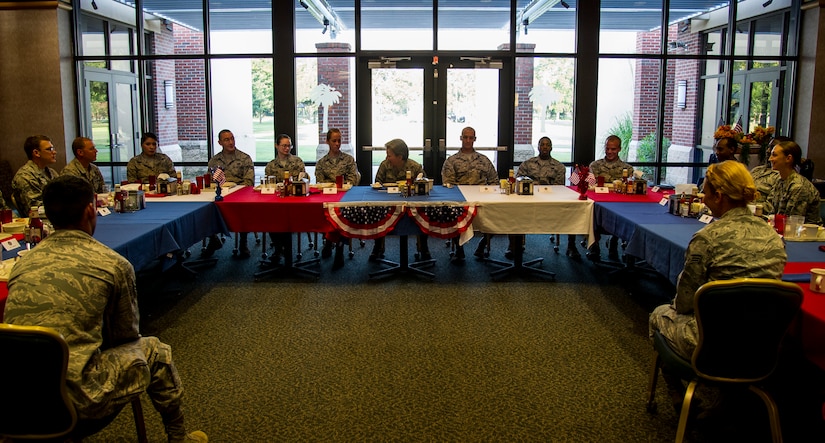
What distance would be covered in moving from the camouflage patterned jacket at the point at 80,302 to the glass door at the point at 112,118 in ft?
22.3

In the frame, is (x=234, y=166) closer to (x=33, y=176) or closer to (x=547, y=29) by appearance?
(x=33, y=176)

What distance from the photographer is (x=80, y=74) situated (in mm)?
8164

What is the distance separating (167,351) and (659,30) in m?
7.59

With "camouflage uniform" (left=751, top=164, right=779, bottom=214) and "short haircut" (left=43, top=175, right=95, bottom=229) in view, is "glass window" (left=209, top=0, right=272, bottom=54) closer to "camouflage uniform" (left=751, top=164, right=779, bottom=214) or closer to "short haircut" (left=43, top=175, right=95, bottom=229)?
"camouflage uniform" (left=751, top=164, right=779, bottom=214)

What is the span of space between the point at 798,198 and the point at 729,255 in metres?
2.42

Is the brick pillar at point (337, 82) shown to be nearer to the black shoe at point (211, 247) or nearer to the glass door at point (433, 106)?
the glass door at point (433, 106)

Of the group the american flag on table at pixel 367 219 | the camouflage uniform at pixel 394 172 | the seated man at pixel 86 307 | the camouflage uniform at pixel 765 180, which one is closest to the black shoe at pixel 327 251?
the camouflage uniform at pixel 394 172

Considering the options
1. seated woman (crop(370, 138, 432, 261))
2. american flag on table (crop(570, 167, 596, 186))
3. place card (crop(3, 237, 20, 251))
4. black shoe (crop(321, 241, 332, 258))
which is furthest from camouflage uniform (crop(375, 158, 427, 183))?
place card (crop(3, 237, 20, 251))

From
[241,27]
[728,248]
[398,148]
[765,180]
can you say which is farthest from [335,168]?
[728,248]

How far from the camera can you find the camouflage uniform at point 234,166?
6.82m

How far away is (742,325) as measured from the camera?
93.1 inches

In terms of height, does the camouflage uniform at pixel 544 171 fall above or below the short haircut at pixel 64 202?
below

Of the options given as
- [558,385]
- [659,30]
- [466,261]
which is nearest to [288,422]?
[558,385]

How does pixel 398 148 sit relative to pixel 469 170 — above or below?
above
